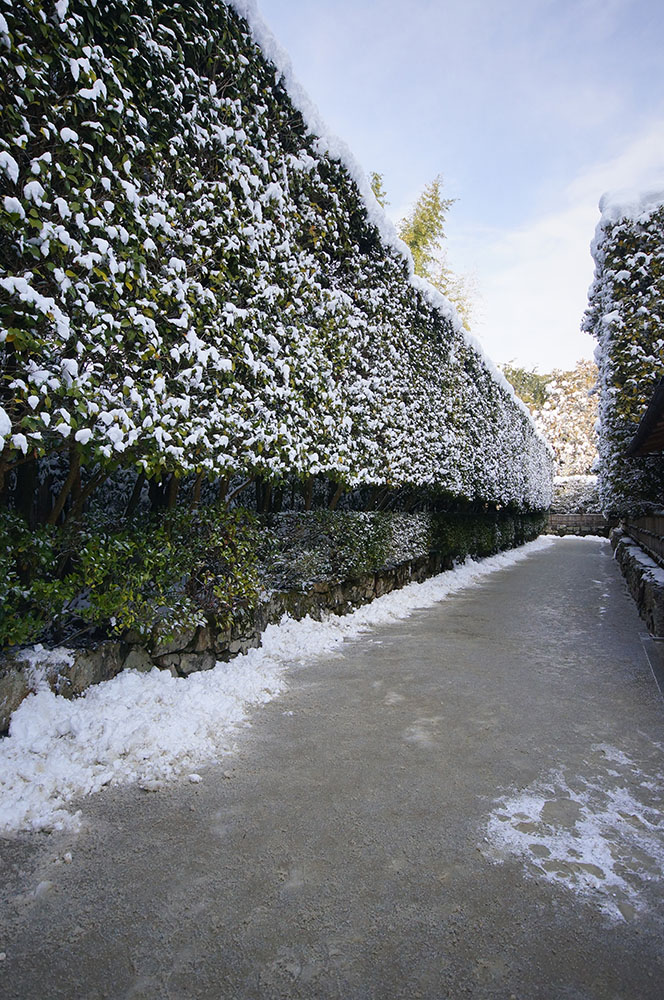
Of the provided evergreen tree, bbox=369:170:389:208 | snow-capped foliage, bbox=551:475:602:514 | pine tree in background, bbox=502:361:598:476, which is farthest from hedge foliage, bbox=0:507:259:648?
pine tree in background, bbox=502:361:598:476

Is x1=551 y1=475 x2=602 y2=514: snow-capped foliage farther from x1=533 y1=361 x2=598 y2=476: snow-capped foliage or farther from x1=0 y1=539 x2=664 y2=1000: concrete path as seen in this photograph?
x1=0 y1=539 x2=664 y2=1000: concrete path

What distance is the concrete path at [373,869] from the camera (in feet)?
5.72

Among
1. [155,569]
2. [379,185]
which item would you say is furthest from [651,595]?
[379,185]

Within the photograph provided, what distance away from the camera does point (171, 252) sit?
13.1 feet

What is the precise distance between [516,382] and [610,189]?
4698 cm

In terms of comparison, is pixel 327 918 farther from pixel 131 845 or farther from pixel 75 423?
pixel 75 423

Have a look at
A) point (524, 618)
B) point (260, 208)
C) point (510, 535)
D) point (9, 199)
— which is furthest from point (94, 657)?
point (510, 535)

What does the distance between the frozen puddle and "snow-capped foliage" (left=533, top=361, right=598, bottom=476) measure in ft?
152

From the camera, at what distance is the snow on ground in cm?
268

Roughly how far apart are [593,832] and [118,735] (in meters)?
2.74

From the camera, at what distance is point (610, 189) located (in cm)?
1042

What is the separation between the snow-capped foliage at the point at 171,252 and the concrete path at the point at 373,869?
2.10m

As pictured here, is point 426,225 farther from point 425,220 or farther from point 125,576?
point 125,576

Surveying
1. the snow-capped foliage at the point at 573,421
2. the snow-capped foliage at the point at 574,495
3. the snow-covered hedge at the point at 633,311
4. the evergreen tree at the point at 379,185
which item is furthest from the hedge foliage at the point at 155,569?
the snow-capped foliage at the point at 573,421
